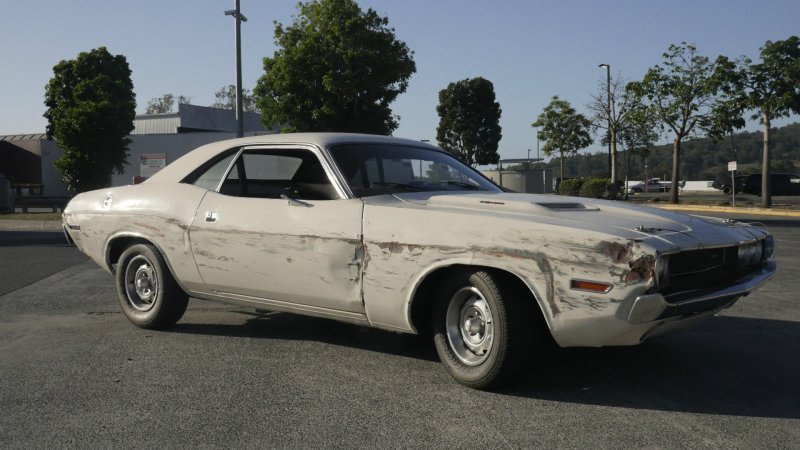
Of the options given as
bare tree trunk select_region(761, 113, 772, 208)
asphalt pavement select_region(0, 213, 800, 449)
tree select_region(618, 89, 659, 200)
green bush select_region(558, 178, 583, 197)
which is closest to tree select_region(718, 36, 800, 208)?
bare tree trunk select_region(761, 113, 772, 208)

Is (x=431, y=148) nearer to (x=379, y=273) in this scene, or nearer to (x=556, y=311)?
(x=379, y=273)

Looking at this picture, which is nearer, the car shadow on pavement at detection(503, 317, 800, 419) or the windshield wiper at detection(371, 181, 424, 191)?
the car shadow on pavement at detection(503, 317, 800, 419)

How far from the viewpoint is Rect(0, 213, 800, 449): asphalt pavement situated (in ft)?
10.5

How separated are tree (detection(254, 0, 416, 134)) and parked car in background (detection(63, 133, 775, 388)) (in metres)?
22.0

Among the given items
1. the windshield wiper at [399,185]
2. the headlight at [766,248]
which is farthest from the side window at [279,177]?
the headlight at [766,248]

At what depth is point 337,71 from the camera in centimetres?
2708

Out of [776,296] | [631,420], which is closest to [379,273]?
[631,420]

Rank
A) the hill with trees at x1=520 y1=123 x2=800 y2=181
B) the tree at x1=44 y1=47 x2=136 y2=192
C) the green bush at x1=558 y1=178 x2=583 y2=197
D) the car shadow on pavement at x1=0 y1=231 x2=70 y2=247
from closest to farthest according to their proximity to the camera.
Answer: the car shadow on pavement at x1=0 y1=231 x2=70 y2=247 → the tree at x1=44 y1=47 x2=136 y2=192 → the green bush at x1=558 y1=178 x2=583 y2=197 → the hill with trees at x1=520 y1=123 x2=800 y2=181

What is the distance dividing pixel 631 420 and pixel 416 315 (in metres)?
1.31

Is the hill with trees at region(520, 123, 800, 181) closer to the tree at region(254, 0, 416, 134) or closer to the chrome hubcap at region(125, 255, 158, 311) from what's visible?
the tree at region(254, 0, 416, 134)

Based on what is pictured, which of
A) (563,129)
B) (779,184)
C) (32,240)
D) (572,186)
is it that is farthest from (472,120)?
(32,240)

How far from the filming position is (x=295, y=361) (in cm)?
450

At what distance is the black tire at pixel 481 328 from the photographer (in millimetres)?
3615

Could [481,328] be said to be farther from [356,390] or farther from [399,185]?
[399,185]
